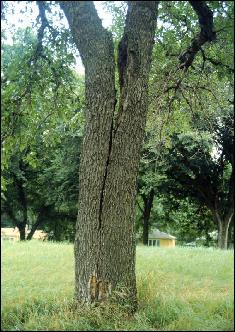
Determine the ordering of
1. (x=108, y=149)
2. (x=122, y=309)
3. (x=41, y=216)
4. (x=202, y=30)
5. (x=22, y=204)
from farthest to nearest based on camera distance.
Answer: (x=41, y=216), (x=22, y=204), (x=202, y=30), (x=108, y=149), (x=122, y=309)

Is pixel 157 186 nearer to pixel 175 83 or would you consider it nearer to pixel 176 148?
pixel 176 148

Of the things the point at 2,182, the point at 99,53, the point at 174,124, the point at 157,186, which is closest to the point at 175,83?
the point at 174,124

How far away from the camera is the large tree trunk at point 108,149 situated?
715cm

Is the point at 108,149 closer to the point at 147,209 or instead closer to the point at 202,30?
the point at 202,30

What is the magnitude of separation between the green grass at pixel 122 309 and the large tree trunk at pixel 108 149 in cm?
42

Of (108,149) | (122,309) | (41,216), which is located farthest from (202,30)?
(41,216)

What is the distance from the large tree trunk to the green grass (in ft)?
1.38

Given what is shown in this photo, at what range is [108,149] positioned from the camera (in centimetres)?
735

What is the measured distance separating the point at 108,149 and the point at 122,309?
241cm

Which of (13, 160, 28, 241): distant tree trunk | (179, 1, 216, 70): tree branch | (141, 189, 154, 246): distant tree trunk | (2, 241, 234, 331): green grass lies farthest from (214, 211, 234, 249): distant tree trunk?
(179, 1, 216, 70): tree branch

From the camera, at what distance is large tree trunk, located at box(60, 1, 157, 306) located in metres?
7.15

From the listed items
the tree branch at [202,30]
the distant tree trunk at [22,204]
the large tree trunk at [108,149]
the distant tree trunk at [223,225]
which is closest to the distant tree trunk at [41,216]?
the distant tree trunk at [22,204]

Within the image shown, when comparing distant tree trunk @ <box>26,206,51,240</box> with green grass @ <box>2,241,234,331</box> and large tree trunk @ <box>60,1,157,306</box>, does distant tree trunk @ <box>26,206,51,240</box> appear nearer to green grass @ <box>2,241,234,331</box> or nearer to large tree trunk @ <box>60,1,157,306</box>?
green grass @ <box>2,241,234,331</box>

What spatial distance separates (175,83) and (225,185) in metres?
20.0
